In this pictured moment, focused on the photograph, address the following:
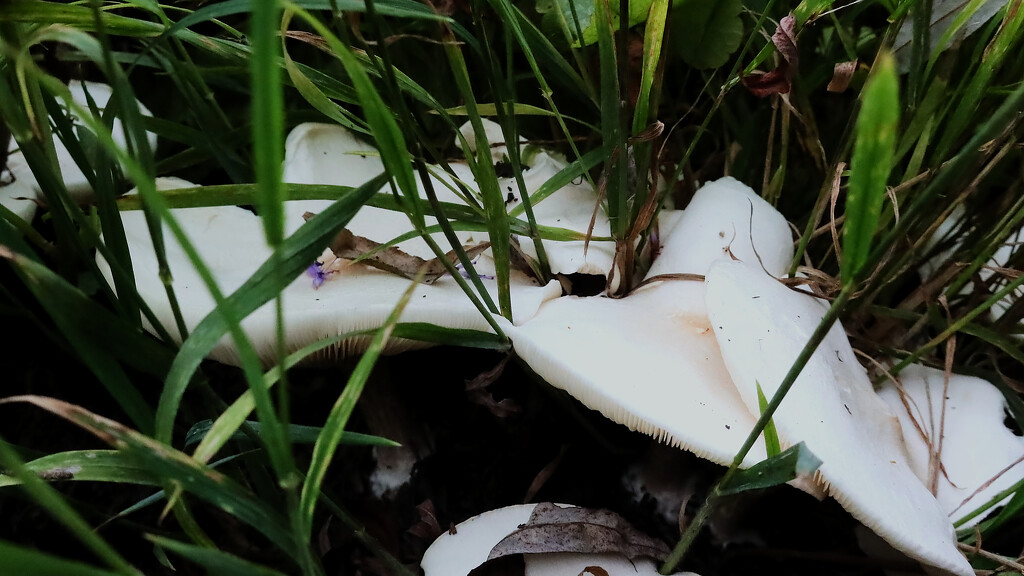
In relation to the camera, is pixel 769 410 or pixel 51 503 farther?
pixel 769 410

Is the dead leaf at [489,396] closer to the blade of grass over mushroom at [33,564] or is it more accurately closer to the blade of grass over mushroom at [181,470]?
the blade of grass over mushroom at [181,470]

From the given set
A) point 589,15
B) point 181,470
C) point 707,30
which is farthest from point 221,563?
point 707,30

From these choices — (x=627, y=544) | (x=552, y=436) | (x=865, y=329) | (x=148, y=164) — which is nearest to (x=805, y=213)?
(x=865, y=329)

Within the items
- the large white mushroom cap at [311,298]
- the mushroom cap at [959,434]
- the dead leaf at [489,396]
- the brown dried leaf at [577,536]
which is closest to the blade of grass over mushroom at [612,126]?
the large white mushroom cap at [311,298]

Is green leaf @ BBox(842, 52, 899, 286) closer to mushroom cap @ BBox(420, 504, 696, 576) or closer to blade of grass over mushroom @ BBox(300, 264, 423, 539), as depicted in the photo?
blade of grass over mushroom @ BBox(300, 264, 423, 539)

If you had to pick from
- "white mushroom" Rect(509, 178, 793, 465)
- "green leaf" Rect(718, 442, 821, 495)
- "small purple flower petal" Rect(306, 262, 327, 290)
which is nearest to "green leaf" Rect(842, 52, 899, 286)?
"green leaf" Rect(718, 442, 821, 495)

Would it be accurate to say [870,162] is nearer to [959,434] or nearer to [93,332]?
[93,332]
